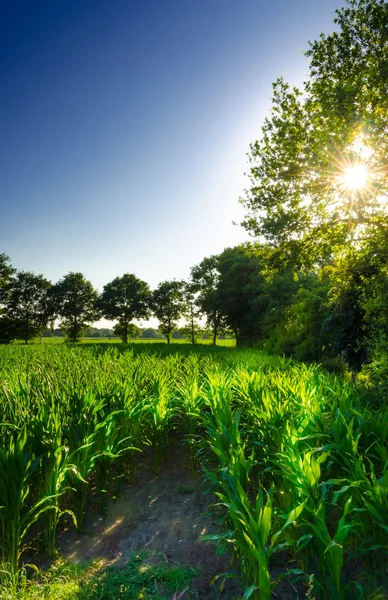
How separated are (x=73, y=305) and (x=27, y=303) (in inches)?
313

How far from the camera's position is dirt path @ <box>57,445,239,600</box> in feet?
9.26

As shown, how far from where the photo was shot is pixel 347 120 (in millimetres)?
10492

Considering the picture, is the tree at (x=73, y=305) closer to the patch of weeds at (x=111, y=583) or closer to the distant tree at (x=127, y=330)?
the distant tree at (x=127, y=330)

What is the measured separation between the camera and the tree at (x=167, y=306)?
58088 mm

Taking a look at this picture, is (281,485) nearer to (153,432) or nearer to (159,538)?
(159,538)

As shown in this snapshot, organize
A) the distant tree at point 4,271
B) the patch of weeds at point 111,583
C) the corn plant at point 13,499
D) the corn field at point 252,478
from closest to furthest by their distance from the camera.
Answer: the corn field at point 252,478 → the patch of weeds at point 111,583 → the corn plant at point 13,499 → the distant tree at point 4,271

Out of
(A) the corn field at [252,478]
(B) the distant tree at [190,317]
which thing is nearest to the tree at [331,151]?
(A) the corn field at [252,478]

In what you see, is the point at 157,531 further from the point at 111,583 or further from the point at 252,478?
the point at 252,478

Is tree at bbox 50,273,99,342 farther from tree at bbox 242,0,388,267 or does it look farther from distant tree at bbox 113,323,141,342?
tree at bbox 242,0,388,267

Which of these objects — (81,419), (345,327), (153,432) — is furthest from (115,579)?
(345,327)

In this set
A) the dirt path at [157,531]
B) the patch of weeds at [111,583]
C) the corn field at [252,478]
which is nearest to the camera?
the corn field at [252,478]

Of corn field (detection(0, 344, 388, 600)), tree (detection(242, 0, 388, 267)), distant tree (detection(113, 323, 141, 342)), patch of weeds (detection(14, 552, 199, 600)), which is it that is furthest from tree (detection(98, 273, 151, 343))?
patch of weeds (detection(14, 552, 199, 600))

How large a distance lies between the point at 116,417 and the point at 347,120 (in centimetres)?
1131

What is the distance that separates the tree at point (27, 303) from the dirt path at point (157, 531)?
5557 cm
